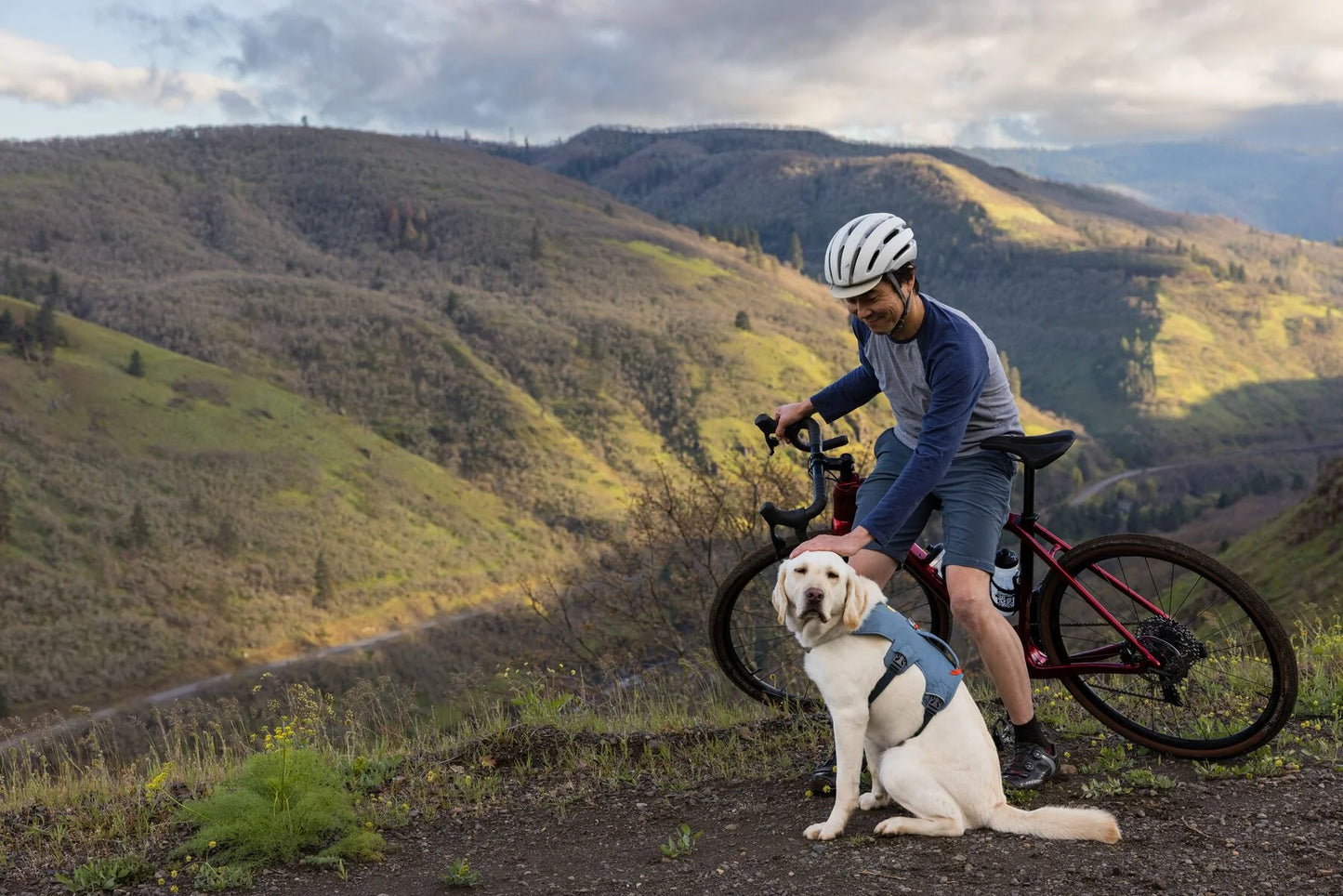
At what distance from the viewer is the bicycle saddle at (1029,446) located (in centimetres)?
505

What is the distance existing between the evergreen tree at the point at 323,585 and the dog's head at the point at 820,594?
7798cm

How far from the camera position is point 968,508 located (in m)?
5.09

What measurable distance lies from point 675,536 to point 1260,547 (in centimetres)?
5435

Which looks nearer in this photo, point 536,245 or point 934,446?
point 934,446

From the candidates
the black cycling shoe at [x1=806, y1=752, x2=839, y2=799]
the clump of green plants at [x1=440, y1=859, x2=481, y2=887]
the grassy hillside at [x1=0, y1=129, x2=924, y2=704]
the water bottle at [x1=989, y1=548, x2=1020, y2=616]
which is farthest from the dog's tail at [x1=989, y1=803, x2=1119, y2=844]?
the grassy hillside at [x1=0, y1=129, x2=924, y2=704]

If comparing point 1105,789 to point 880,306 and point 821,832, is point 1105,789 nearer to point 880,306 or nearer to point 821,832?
point 821,832

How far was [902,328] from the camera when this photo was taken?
500cm

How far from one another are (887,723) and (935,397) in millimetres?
1526

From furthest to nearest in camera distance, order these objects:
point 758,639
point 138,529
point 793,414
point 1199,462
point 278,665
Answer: point 1199,462, point 138,529, point 278,665, point 758,639, point 793,414

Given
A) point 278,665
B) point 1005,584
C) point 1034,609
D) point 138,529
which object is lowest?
point 278,665

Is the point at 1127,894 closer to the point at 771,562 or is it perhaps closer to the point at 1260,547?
the point at 771,562

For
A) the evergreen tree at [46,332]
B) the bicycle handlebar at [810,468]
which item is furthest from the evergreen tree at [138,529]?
the bicycle handlebar at [810,468]

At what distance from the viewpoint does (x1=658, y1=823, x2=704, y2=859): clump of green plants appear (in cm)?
488

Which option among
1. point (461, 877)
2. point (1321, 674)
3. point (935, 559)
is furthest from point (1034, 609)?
point (461, 877)
